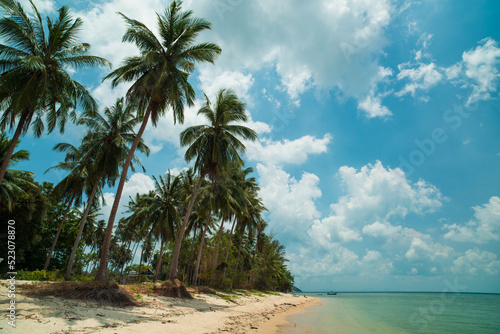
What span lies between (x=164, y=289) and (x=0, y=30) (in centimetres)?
1423

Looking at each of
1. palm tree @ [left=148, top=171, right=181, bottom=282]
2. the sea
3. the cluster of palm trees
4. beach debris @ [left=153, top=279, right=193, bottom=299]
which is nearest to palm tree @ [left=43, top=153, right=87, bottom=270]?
the cluster of palm trees

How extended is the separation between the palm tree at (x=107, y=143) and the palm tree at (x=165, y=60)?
383 cm

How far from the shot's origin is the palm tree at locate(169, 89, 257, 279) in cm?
1950

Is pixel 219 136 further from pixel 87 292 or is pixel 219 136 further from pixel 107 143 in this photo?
pixel 87 292

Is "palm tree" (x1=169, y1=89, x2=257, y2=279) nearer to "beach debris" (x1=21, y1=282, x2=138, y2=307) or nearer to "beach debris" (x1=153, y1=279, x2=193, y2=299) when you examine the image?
"beach debris" (x1=153, y1=279, x2=193, y2=299)

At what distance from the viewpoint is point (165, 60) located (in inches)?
558

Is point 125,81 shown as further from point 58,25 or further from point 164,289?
point 164,289

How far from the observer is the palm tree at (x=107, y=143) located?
18062 mm

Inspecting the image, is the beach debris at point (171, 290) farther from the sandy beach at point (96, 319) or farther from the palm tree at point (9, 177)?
the palm tree at point (9, 177)

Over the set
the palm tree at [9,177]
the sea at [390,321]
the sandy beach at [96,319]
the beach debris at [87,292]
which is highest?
the palm tree at [9,177]

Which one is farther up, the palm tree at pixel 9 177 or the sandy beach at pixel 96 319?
the palm tree at pixel 9 177

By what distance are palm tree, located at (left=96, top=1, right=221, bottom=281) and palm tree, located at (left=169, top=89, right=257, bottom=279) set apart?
444cm

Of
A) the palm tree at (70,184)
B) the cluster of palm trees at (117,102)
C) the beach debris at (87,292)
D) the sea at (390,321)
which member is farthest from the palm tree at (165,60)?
the sea at (390,321)

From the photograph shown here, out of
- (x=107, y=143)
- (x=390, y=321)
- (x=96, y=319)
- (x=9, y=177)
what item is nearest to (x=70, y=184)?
(x=9, y=177)
